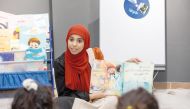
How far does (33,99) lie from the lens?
129 centimetres

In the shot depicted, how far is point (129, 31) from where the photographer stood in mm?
2945

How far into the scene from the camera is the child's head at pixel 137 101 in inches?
44.8

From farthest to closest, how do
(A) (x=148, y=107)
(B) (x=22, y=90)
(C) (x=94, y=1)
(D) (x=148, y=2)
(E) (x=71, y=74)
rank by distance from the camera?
(C) (x=94, y=1)
(D) (x=148, y=2)
(E) (x=71, y=74)
(B) (x=22, y=90)
(A) (x=148, y=107)

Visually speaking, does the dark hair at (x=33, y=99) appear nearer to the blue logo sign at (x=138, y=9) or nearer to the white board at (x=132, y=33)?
the white board at (x=132, y=33)

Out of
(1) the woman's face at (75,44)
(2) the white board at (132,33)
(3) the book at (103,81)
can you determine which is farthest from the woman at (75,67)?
(2) the white board at (132,33)

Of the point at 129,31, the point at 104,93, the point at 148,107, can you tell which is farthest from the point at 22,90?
the point at 129,31

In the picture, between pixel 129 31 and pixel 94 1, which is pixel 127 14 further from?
pixel 94 1

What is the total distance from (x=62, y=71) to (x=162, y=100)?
755mm

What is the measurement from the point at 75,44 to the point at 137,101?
4.46 ft

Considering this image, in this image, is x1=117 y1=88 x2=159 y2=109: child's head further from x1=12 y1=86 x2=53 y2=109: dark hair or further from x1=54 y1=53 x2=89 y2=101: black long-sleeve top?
x1=54 y1=53 x2=89 y2=101: black long-sleeve top

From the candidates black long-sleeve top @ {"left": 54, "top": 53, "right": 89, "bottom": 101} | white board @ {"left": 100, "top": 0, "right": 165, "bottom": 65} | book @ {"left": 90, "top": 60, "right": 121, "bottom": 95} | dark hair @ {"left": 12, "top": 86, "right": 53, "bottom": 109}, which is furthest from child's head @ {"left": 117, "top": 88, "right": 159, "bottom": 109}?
white board @ {"left": 100, "top": 0, "right": 165, "bottom": 65}

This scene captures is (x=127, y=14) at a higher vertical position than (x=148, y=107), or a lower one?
higher

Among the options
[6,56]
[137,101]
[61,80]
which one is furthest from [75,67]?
[137,101]

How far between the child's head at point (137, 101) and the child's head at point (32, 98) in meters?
0.30
